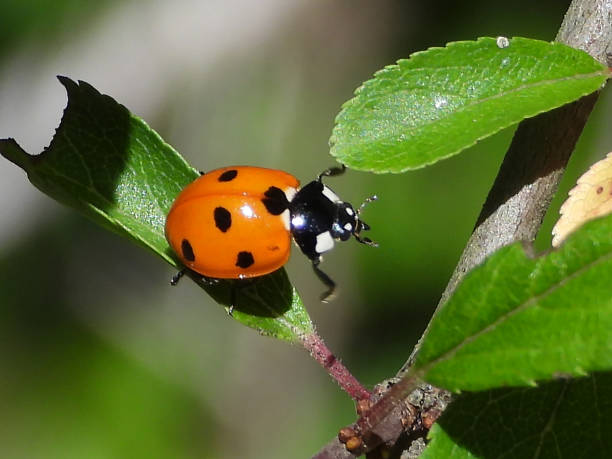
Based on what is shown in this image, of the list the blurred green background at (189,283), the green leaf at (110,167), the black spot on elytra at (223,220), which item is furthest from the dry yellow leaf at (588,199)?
the blurred green background at (189,283)

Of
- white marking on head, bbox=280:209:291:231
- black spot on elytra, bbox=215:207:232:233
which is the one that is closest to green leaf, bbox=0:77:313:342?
black spot on elytra, bbox=215:207:232:233

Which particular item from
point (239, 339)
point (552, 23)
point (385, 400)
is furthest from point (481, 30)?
point (385, 400)

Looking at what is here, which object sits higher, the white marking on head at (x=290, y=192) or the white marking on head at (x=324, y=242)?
the white marking on head at (x=290, y=192)

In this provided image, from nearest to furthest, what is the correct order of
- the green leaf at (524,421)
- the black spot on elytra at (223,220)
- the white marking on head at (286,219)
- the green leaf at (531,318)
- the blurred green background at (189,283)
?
the green leaf at (531,318) → the green leaf at (524,421) → the black spot on elytra at (223,220) → the white marking on head at (286,219) → the blurred green background at (189,283)

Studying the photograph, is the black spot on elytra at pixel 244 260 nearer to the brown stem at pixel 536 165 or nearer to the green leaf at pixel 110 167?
the green leaf at pixel 110 167

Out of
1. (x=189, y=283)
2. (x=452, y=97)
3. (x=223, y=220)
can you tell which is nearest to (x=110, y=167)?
(x=223, y=220)

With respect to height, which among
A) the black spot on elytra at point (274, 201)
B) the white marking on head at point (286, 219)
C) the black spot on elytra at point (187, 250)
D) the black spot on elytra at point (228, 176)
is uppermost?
the black spot on elytra at point (228, 176)

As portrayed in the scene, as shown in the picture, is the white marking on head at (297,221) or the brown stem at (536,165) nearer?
the brown stem at (536,165)

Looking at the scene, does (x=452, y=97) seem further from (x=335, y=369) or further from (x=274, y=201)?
(x=274, y=201)
